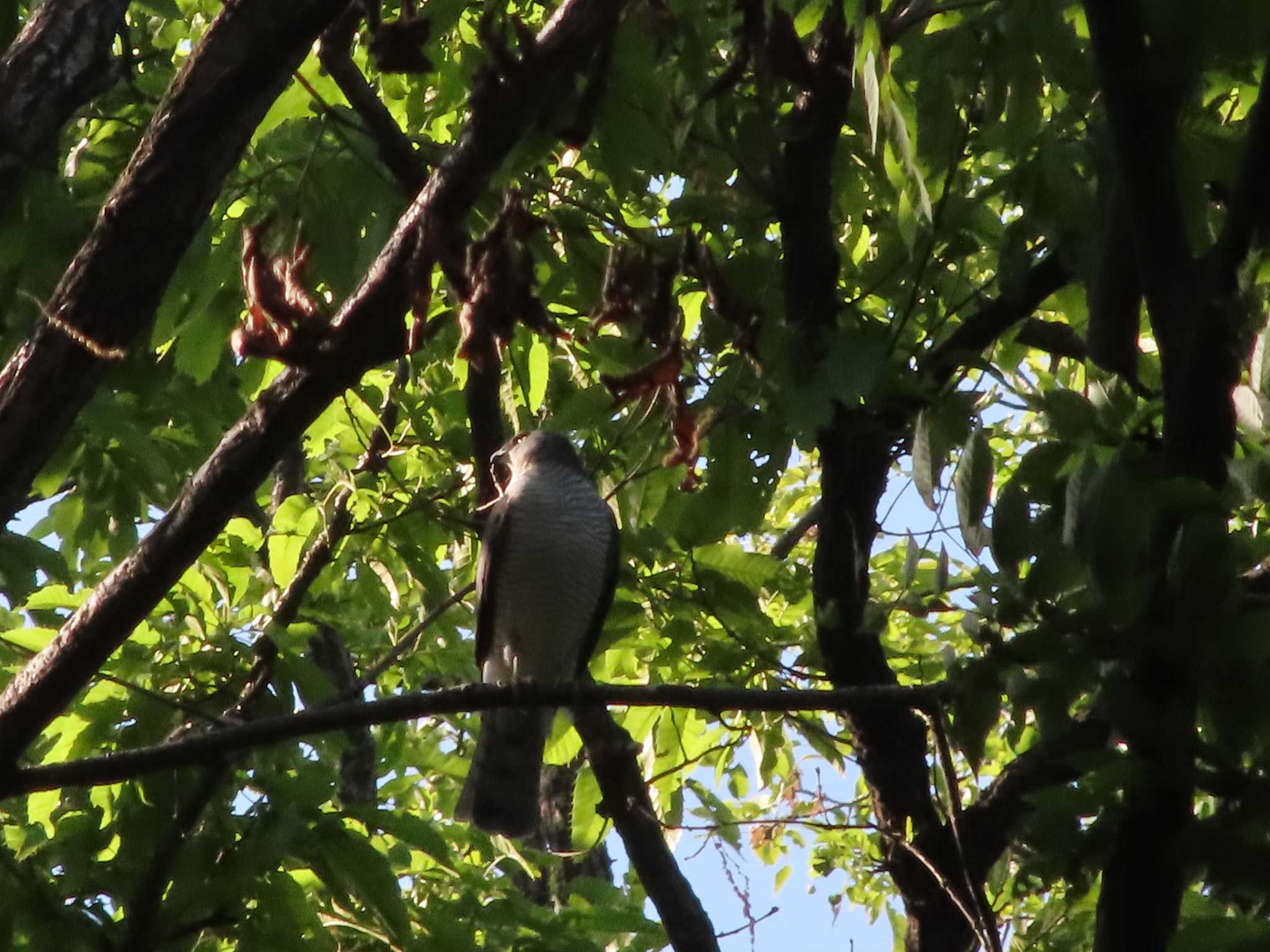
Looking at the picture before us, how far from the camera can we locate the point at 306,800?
2965 mm

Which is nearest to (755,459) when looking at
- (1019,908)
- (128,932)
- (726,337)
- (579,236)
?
(726,337)

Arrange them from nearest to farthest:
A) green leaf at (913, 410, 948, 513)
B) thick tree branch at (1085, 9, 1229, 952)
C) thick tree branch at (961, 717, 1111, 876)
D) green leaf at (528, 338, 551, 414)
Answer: thick tree branch at (1085, 9, 1229, 952)
green leaf at (913, 410, 948, 513)
thick tree branch at (961, 717, 1111, 876)
green leaf at (528, 338, 551, 414)

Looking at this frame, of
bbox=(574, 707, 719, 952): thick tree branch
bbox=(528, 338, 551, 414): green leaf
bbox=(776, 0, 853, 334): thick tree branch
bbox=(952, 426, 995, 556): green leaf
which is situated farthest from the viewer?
bbox=(574, 707, 719, 952): thick tree branch

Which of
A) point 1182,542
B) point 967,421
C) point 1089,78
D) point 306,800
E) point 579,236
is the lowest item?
point 1182,542

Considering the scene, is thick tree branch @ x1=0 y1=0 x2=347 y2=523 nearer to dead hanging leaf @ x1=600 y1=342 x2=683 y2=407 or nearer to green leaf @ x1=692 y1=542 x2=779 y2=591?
dead hanging leaf @ x1=600 y1=342 x2=683 y2=407

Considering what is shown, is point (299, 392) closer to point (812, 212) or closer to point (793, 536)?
point (812, 212)

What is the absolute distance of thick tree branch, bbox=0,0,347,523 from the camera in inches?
95.0

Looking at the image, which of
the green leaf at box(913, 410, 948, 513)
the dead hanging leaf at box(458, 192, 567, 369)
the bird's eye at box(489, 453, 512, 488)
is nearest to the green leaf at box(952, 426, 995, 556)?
the green leaf at box(913, 410, 948, 513)

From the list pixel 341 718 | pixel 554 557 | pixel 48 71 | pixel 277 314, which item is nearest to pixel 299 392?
pixel 277 314

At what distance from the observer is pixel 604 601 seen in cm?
434

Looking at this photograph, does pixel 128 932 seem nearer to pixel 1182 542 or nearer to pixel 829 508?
pixel 829 508

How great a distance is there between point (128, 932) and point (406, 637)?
4.83 ft

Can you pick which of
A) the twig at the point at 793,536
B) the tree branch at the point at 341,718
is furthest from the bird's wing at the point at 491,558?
the tree branch at the point at 341,718

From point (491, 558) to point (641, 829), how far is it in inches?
42.3
